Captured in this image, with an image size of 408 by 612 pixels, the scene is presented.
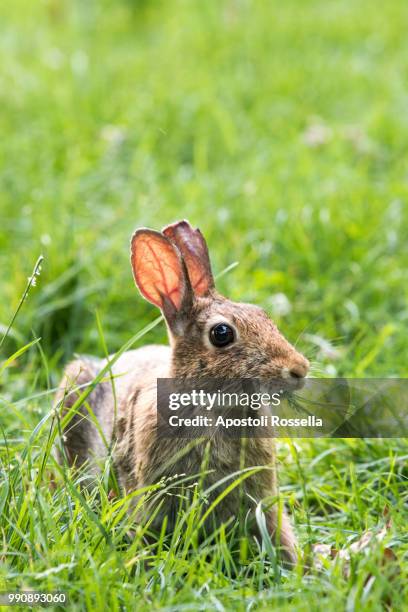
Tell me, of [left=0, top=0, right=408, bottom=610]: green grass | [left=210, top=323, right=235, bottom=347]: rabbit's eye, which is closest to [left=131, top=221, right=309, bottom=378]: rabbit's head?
[left=210, top=323, right=235, bottom=347]: rabbit's eye

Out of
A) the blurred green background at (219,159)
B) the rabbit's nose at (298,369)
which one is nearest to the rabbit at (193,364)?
the rabbit's nose at (298,369)

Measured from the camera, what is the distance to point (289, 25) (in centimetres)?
893

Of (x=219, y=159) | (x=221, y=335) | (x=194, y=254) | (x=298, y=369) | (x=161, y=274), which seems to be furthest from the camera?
(x=219, y=159)

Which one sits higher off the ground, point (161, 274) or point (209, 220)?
point (209, 220)

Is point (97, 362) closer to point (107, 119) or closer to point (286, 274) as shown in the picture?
point (286, 274)

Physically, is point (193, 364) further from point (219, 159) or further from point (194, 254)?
point (219, 159)

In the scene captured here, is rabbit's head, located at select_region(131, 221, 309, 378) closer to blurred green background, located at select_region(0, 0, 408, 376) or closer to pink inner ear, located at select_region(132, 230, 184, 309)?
pink inner ear, located at select_region(132, 230, 184, 309)

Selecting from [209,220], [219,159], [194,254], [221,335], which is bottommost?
[221,335]

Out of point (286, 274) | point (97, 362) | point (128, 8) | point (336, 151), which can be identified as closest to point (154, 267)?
point (97, 362)

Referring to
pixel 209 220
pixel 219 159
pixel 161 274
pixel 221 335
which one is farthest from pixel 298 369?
pixel 219 159

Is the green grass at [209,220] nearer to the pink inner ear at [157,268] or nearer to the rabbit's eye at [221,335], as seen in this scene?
the rabbit's eye at [221,335]

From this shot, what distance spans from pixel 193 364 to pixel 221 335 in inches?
5.6

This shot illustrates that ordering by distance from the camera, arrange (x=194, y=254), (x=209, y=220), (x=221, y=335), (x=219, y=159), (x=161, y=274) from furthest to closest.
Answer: (x=219, y=159), (x=209, y=220), (x=194, y=254), (x=161, y=274), (x=221, y=335)

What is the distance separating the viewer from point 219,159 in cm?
668
